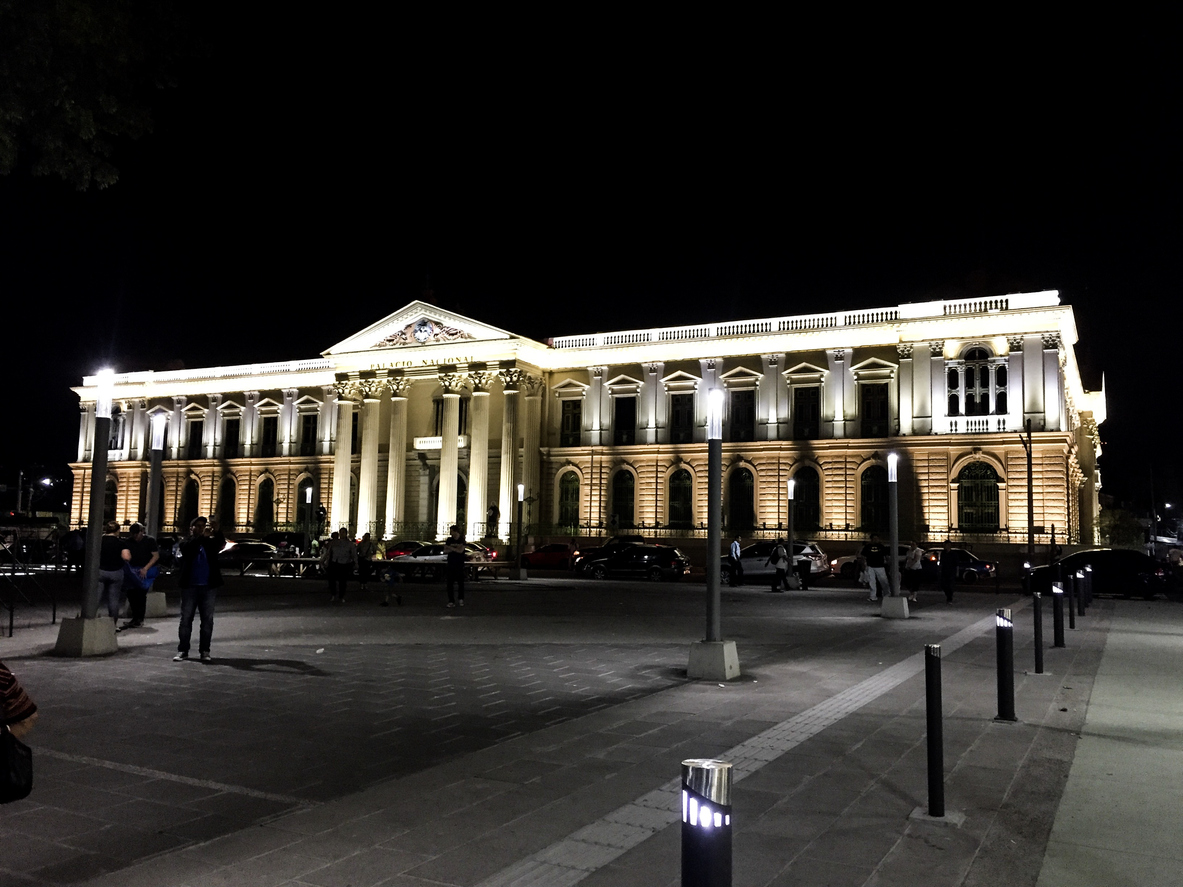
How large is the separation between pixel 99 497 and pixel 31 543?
33.8 meters

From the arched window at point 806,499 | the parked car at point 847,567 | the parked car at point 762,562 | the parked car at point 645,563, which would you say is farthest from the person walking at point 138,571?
the arched window at point 806,499

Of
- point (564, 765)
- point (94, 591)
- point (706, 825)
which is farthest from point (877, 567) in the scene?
point (706, 825)

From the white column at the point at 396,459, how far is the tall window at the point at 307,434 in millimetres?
8053

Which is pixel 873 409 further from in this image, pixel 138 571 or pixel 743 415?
pixel 138 571

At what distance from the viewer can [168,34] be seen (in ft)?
38.8

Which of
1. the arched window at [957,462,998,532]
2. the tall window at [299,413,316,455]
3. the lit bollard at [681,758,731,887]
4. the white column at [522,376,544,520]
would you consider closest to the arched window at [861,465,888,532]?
the arched window at [957,462,998,532]

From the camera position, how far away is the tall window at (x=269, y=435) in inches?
2356

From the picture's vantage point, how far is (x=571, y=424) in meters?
52.1

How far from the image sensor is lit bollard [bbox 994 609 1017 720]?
7.95 m

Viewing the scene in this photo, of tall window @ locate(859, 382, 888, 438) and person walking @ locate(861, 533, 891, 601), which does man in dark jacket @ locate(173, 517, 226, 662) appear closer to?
person walking @ locate(861, 533, 891, 601)

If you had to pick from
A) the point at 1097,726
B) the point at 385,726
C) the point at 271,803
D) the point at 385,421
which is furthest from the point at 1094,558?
the point at 385,421

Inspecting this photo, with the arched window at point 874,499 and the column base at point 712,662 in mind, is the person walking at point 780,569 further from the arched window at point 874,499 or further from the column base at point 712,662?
the column base at point 712,662

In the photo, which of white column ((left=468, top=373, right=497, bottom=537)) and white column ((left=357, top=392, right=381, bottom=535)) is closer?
white column ((left=468, top=373, right=497, bottom=537))

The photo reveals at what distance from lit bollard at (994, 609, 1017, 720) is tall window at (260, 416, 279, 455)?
5632cm
